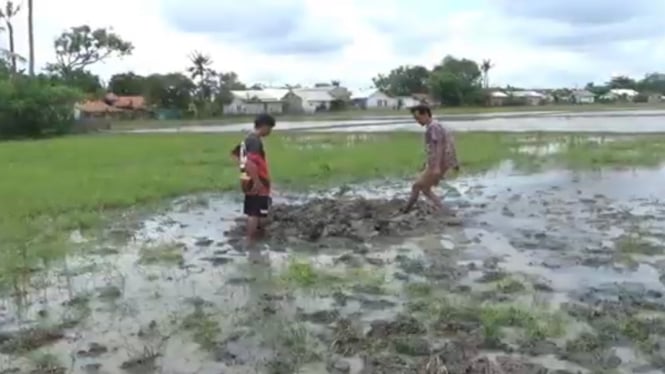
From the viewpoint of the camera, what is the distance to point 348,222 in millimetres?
10680

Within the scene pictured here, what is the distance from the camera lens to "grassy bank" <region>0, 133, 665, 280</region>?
1198 centimetres

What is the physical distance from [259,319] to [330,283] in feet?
4.42

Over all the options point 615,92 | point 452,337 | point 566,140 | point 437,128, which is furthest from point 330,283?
point 615,92

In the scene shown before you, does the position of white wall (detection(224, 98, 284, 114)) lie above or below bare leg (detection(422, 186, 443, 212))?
above

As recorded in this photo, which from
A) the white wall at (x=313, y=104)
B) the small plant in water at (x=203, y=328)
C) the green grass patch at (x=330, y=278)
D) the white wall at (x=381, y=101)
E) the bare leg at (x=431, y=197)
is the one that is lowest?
the small plant in water at (x=203, y=328)

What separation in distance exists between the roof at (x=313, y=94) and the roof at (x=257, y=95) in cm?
324

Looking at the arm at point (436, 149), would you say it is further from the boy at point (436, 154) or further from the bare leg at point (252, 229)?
the bare leg at point (252, 229)

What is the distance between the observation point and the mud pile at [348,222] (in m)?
10.1

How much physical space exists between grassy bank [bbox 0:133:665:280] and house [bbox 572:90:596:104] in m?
87.7

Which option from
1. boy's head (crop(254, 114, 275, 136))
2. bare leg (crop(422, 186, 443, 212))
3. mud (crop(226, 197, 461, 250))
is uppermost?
boy's head (crop(254, 114, 275, 136))

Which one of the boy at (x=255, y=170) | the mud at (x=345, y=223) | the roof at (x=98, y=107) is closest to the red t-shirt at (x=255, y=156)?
the boy at (x=255, y=170)

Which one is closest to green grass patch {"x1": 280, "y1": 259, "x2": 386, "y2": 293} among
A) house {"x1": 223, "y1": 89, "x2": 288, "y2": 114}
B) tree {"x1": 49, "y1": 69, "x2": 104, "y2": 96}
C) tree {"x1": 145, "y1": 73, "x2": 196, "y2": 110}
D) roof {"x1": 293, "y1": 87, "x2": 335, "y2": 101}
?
tree {"x1": 49, "y1": 69, "x2": 104, "y2": 96}

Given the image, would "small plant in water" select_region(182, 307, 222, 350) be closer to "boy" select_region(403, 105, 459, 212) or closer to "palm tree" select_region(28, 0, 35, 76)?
"boy" select_region(403, 105, 459, 212)

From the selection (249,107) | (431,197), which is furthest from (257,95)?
(431,197)
